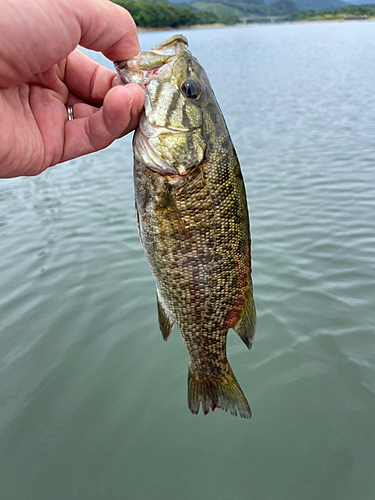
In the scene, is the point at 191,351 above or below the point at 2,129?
below

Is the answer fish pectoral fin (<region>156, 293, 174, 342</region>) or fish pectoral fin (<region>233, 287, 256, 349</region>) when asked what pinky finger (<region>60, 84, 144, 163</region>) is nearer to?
fish pectoral fin (<region>156, 293, 174, 342</region>)

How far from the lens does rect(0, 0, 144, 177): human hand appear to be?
1785 millimetres

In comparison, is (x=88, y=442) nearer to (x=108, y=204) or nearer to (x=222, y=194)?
(x=222, y=194)

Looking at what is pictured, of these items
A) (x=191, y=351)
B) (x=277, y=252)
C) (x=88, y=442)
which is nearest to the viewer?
(x=191, y=351)

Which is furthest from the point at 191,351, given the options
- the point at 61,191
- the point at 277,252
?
the point at 61,191

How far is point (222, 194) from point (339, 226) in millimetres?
4544

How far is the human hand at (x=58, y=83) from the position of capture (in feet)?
5.86

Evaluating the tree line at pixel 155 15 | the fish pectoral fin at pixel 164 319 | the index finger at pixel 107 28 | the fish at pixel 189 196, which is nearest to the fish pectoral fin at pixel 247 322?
the fish at pixel 189 196

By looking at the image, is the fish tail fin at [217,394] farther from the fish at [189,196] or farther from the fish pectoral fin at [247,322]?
the fish pectoral fin at [247,322]

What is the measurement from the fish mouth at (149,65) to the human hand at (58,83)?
123mm

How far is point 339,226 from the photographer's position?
614cm

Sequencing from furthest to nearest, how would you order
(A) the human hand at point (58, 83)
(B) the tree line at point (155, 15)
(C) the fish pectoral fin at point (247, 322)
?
(B) the tree line at point (155, 15), (C) the fish pectoral fin at point (247, 322), (A) the human hand at point (58, 83)

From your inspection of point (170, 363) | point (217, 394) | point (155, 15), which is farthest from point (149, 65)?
point (155, 15)

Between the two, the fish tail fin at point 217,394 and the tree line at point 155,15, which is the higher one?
the tree line at point 155,15
